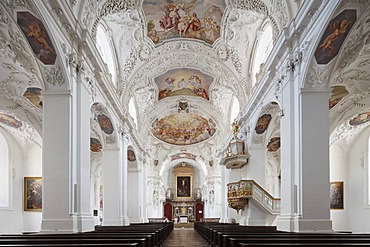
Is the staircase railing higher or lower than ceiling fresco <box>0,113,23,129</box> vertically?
lower

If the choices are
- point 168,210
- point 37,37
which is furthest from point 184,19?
point 168,210

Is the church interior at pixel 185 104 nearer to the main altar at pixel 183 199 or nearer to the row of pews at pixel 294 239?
the row of pews at pixel 294 239

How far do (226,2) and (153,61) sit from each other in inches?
228

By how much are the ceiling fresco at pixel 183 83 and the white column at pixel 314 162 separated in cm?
1336

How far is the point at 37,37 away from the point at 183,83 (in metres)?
16.5

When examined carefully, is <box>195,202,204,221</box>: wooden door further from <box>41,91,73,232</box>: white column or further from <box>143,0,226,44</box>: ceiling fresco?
<box>41,91,73,232</box>: white column

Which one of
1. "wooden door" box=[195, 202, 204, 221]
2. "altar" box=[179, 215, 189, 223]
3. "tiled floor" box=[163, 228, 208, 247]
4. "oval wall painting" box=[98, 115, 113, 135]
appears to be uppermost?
"oval wall painting" box=[98, 115, 113, 135]

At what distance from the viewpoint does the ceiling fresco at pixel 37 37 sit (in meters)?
9.39

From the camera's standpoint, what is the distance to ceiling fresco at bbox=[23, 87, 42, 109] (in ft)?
51.1

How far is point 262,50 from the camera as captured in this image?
18.0 metres

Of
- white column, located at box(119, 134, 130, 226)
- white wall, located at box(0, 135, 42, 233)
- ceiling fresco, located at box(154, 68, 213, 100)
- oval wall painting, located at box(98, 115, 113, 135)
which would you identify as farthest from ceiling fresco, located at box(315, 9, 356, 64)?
white wall, located at box(0, 135, 42, 233)

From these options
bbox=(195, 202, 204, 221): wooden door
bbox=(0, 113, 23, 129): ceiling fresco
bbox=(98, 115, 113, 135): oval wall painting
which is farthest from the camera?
bbox=(195, 202, 204, 221): wooden door

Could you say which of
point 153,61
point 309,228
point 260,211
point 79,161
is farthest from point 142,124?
point 309,228

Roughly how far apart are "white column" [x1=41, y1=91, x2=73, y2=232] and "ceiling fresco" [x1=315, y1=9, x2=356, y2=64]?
19.8 ft
